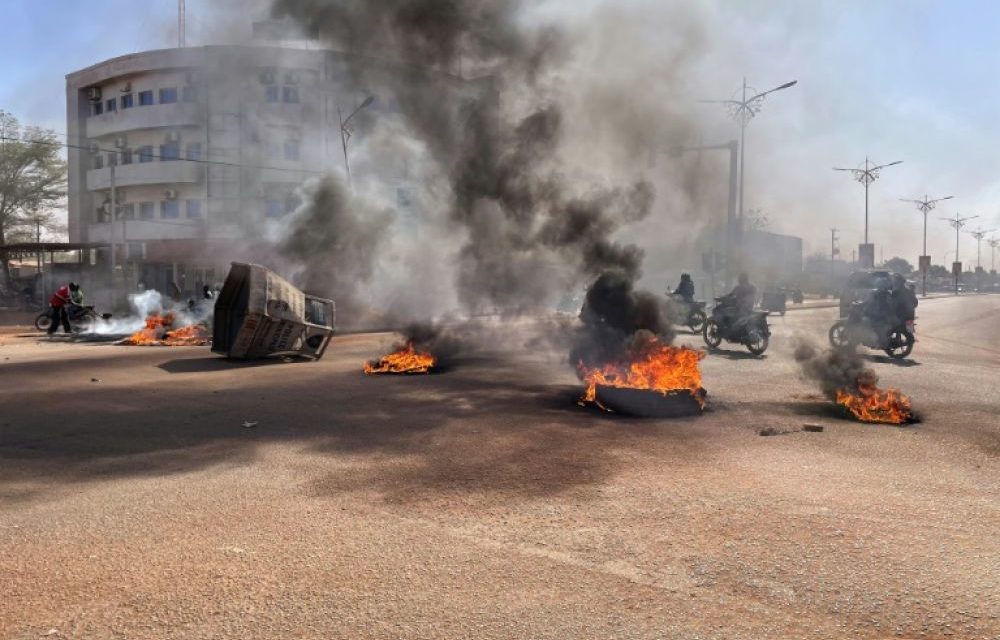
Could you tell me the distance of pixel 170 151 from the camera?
30.8 metres

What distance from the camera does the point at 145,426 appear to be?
732cm

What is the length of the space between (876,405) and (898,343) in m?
7.22

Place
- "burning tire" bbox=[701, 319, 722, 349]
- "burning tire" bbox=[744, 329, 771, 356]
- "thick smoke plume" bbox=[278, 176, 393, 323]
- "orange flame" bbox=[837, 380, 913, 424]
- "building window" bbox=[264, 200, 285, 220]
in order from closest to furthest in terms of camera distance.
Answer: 1. "orange flame" bbox=[837, 380, 913, 424]
2. "burning tire" bbox=[744, 329, 771, 356]
3. "burning tire" bbox=[701, 319, 722, 349]
4. "thick smoke plume" bbox=[278, 176, 393, 323]
5. "building window" bbox=[264, 200, 285, 220]

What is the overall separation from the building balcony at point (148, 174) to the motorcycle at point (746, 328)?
78.3 feet

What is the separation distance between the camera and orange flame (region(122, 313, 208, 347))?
57.7ft

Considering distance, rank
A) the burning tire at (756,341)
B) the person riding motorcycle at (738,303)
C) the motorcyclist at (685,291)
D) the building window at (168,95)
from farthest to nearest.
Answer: the building window at (168,95)
the motorcyclist at (685,291)
the person riding motorcycle at (738,303)
the burning tire at (756,341)

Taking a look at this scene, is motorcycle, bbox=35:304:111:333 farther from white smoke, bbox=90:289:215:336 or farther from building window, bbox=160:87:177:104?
building window, bbox=160:87:177:104

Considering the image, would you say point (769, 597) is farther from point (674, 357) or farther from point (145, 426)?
point (145, 426)

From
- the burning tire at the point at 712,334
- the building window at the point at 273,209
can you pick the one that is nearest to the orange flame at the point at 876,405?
the burning tire at the point at 712,334

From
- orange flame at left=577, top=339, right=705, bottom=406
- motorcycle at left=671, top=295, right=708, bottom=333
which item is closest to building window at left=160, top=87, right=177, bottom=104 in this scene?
motorcycle at left=671, top=295, right=708, bottom=333

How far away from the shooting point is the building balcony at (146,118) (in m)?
22.6

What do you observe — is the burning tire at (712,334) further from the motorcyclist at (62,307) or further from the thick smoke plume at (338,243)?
the motorcyclist at (62,307)

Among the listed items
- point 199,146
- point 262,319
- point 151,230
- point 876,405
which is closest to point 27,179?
point 151,230

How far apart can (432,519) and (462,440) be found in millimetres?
2180
